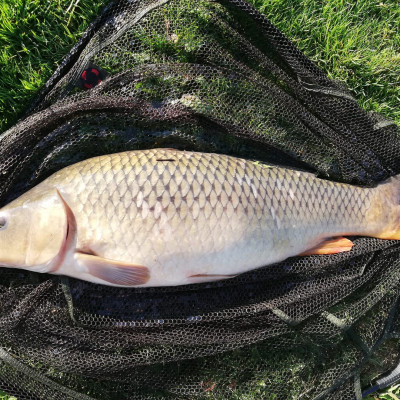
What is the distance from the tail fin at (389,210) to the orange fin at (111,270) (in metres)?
1.28

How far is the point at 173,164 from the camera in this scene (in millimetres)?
1634

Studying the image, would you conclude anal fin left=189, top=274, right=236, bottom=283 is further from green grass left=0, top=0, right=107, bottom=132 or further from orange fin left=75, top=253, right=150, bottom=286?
green grass left=0, top=0, right=107, bottom=132

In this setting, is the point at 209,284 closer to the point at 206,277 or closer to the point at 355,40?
the point at 206,277

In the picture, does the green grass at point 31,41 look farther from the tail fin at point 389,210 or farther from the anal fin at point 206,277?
the tail fin at point 389,210

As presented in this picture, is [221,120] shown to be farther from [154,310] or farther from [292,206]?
[154,310]

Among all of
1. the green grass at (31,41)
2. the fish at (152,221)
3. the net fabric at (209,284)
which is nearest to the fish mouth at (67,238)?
the fish at (152,221)

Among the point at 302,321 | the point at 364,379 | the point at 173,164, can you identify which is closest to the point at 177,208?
the point at 173,164

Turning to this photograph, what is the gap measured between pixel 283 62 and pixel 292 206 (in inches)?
30.5

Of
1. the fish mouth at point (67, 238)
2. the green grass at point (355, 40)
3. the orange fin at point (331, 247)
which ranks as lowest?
the orange fin at point (331, 247)

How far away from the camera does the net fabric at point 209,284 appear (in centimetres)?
166

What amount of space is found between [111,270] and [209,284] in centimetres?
50

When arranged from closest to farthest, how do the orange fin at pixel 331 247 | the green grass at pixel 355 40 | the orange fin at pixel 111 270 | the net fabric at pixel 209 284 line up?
the orange fin at pixel 111 270 < the net fabric at pixel 209 284 < the orange fin at pixel 331 247 < the green grass at pixel 355 40

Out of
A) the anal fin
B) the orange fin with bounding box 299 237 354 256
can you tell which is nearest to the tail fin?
the orange fin with bounding box 299 237 354 256

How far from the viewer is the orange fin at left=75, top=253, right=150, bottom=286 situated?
1537 millimetres
